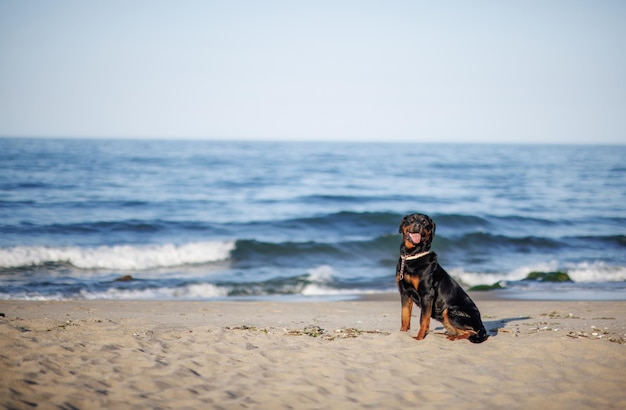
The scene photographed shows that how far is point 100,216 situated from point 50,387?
17590 millimetres

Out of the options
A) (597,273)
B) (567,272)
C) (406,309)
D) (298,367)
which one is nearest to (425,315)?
(406,309)

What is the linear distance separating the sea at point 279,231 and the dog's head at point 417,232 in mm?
6057

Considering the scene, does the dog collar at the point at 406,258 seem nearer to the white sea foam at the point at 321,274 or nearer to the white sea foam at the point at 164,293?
the white sea foam at the point at 164,293

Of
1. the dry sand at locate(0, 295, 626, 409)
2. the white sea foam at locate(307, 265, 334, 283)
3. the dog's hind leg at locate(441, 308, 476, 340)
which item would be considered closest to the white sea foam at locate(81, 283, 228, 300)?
the white sea foam at locate(307, 265, 334, 283)

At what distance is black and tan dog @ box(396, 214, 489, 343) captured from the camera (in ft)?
20.4

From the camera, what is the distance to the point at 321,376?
203 inches

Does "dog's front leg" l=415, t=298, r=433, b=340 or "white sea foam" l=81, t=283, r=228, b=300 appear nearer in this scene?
"dog's front leg" l=415, t=298, r=433, b=340

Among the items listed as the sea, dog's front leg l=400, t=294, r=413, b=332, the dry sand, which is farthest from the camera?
the sea

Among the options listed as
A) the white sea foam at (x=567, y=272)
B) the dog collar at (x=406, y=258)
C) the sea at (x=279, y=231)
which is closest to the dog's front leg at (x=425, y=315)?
the dog collar at (x=406, y=258)

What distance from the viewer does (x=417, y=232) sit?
6.20m

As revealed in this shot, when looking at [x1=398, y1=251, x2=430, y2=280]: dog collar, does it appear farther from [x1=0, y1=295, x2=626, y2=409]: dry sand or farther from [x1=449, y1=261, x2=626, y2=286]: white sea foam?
[x1=449, y1=261, x2=626, y2=286]: white sea foam

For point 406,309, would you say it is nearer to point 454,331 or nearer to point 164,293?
point 454,331

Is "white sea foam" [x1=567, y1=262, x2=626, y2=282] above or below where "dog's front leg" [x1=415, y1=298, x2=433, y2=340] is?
below

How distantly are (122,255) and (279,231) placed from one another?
20.5 feet
